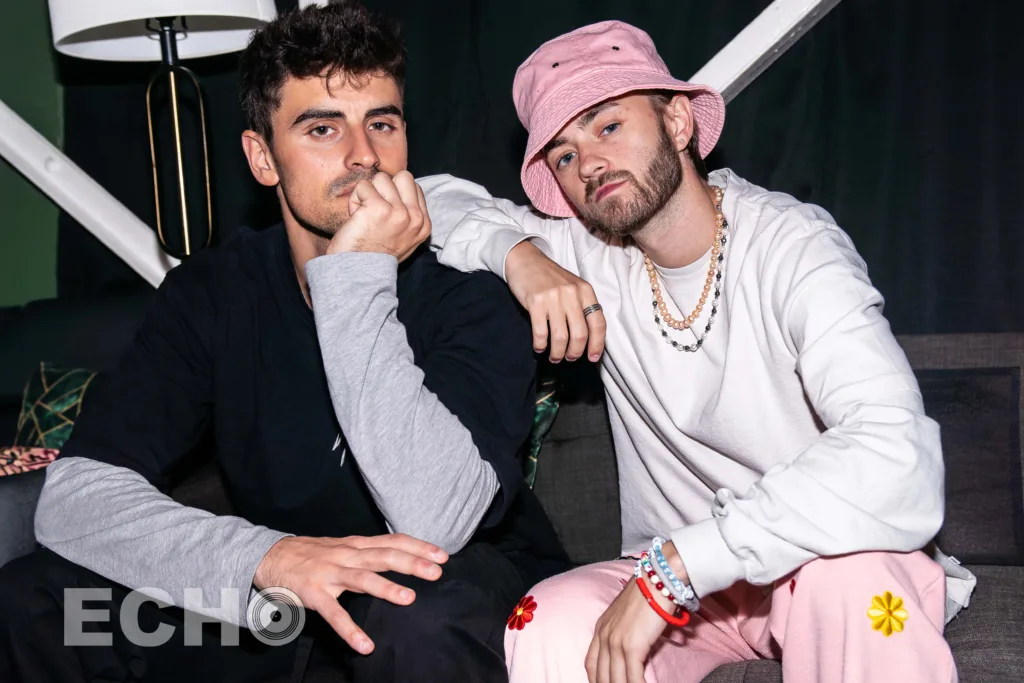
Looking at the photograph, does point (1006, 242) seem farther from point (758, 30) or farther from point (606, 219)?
point (606, 219)

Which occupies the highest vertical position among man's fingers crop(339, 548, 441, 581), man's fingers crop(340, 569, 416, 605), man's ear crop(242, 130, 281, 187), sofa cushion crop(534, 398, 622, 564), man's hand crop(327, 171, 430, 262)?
man's ear crop(242, 130, 281, 187)

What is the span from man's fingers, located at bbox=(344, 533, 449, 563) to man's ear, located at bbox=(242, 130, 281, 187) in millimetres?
732

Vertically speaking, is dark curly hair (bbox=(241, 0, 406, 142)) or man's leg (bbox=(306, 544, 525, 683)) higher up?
dark curly hair (bbox=(241, 0, 406, 142))

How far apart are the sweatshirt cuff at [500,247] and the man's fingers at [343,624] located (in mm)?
558

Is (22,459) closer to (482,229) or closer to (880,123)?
(482,229)

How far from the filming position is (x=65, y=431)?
2.21 metres

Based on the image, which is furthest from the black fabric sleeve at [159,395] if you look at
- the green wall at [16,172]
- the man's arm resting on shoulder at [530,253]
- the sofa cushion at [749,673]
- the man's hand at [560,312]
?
the green wall at [16,172]

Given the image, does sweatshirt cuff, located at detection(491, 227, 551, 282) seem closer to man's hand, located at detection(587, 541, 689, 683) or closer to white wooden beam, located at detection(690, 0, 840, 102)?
man's hand, located at detection(587, 541, 689, 683)

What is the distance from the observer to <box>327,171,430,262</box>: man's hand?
1386 millimetres

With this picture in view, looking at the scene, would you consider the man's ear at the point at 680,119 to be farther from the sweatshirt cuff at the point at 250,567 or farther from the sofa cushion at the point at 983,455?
the sweatshirt cuff at the point at 250,567

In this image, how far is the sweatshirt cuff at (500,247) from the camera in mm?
1509

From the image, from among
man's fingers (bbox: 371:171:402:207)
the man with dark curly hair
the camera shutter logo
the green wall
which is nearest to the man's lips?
the man with dark curly hair

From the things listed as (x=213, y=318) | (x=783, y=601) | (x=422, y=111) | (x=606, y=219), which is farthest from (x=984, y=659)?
(x=422, y=111)

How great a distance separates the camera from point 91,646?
4.45ft
